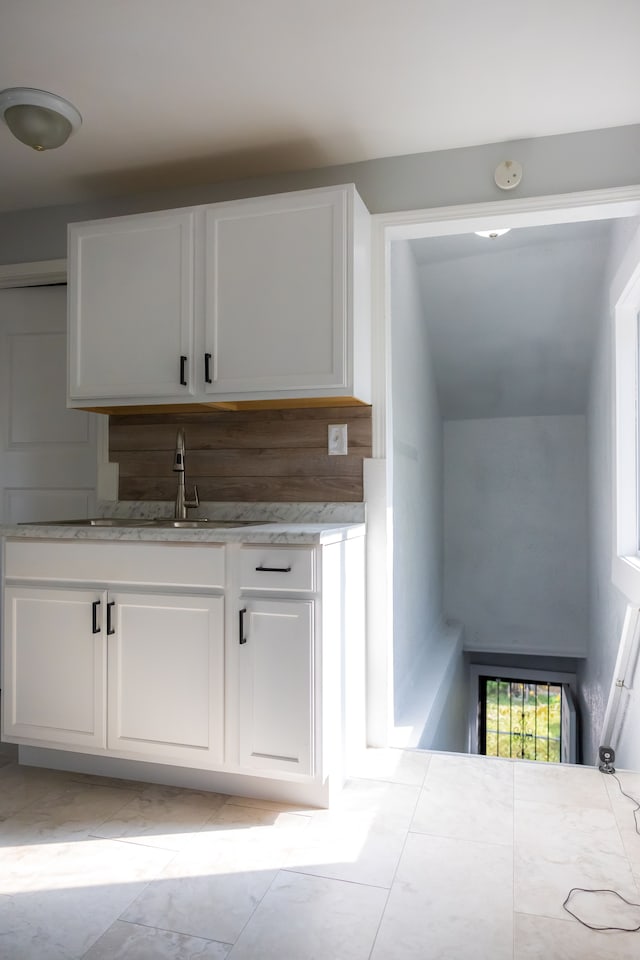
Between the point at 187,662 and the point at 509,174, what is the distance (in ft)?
6.88

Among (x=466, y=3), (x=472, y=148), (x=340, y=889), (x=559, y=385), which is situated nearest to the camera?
(x=340, y=889)

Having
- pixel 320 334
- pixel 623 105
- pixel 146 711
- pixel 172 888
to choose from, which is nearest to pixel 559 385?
pixel 623 105

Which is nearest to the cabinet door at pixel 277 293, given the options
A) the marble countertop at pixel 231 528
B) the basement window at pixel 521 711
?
the marble countertop at pixel 231 528

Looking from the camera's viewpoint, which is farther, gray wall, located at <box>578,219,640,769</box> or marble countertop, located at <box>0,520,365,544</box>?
gray wall, located at <box>578,219,640,769</box>

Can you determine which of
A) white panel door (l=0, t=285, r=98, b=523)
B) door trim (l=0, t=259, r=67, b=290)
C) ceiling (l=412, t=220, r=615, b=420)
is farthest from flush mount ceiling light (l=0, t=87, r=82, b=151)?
ceiling (l=412, t=220, r=615, b=420)

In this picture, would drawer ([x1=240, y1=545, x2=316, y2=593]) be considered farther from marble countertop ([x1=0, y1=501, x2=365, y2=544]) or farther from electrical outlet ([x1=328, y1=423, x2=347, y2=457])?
electrical outlet ([x1=328, y1=423, x2=347, y2=457])

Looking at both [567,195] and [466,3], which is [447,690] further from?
[466,3]

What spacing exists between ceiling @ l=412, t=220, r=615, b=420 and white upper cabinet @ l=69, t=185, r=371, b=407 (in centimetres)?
138

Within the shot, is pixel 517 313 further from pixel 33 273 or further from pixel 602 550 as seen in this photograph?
pixel 33 273

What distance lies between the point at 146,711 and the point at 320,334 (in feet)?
4.60

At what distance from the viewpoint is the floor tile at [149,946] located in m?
1.46

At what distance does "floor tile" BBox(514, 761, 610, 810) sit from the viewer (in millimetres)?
2203

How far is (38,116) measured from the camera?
91.4 inches

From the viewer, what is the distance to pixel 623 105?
91.7 inches
